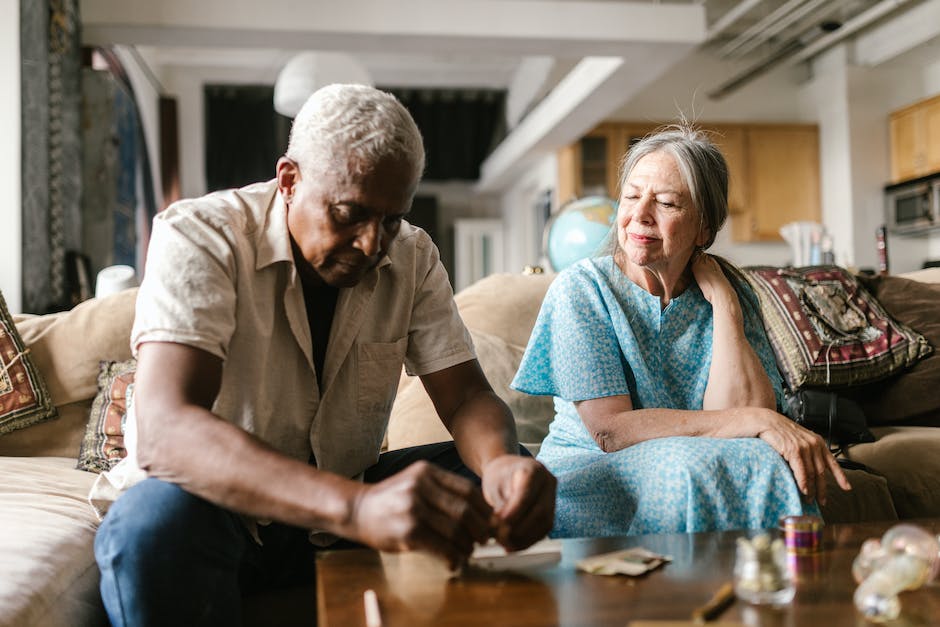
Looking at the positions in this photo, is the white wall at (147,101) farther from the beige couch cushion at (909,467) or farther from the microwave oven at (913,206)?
the microwave oven at (913,206)

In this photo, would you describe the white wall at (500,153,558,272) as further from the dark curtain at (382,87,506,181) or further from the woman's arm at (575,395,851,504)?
the woman's arm at (575,395,851,504)

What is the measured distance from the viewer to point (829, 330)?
238 cm

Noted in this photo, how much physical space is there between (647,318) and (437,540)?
89 cm

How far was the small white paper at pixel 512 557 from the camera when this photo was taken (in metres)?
1.06

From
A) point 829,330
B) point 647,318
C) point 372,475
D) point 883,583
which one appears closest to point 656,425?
point 647,318

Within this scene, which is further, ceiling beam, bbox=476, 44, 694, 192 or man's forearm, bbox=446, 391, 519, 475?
ceiling beam, bbox=476, 44, 694, 192

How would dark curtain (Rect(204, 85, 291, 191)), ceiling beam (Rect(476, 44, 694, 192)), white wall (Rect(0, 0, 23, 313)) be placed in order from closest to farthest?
white wall (Rect(0, 0, 23, 313)) < ceiling beam (Rect(476, 44, 694, 192)) < dark curtain (Rect(204, 85, 291, 191))

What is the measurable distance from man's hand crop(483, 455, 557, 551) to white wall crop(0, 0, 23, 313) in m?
3.08

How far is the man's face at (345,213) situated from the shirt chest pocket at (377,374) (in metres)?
0.16

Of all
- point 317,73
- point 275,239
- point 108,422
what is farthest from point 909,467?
point 317,73

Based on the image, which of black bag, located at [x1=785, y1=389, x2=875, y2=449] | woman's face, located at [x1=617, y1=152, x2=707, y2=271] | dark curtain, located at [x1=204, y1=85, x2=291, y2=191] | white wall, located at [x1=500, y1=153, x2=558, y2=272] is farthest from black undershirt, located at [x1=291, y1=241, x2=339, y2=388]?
dark curtain, located at [x1=204, y1=85, x2=291, y2=191]

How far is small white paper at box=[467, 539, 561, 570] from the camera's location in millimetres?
1059

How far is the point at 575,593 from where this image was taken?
95 centimetres

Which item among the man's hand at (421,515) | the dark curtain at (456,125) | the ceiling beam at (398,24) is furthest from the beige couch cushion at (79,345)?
the dark curtain at (456,125)
